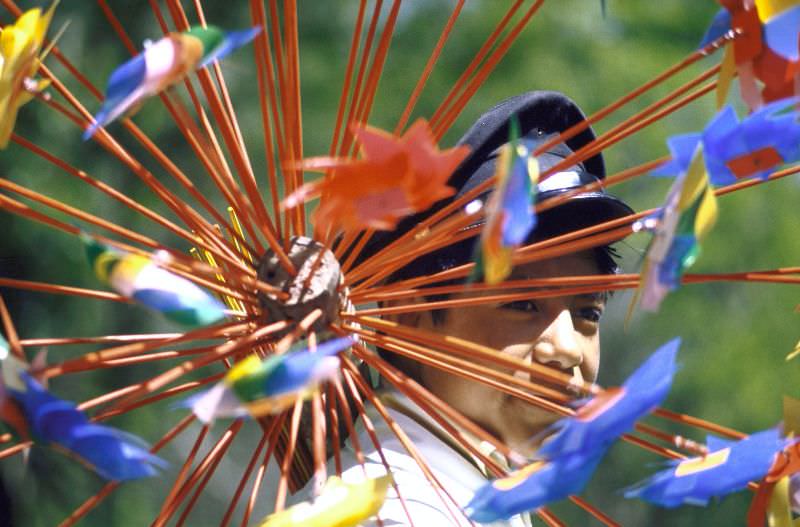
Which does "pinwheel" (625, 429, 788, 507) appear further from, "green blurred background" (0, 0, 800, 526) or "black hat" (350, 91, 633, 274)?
"green blurred background" (0, 0, 800, 526)

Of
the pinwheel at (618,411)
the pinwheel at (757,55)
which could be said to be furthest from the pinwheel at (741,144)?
the pinwheel at (618,411)

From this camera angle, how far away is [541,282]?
0.92 meters

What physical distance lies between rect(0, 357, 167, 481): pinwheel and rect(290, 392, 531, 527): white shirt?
0.23m

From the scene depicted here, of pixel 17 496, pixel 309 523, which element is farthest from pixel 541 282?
pixel 17 496

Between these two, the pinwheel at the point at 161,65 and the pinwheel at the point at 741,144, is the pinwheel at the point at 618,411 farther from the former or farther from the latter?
the pinwheel at the point at 161,65

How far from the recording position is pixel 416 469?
1068 millimetres

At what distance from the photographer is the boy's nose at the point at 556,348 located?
114 cm

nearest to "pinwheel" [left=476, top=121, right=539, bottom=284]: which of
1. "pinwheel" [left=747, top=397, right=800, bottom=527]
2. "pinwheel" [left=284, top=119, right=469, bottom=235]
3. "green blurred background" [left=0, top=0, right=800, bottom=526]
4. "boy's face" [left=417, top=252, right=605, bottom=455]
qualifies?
"pinwheel" [left=284, top=119, right=469, bottom=235]

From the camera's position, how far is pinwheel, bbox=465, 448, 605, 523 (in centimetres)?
75

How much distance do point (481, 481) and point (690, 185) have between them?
44cm

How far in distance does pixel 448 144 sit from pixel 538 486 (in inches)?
73.9

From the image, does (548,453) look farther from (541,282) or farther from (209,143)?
(209,143)

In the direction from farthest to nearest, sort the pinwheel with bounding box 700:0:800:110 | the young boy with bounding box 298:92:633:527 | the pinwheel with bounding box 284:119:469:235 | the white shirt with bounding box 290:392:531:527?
the young boy with bounding box 298:92:633:527 → the white shirt with bounding box 290:392:531:527 → the pinwheel with bounding box 700:0:800:110 → the pinwheel with bounding box 284:119:469:235

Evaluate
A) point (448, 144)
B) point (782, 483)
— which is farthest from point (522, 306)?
point (448, 144)
